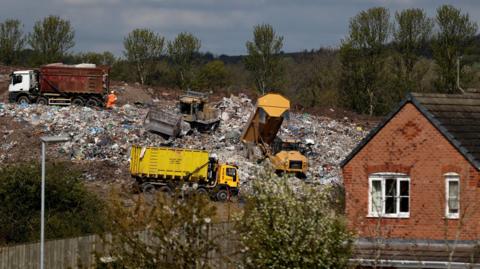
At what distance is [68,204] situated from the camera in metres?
37.9

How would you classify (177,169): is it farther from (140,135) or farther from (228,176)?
(140,135)

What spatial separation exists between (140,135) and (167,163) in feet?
23.6

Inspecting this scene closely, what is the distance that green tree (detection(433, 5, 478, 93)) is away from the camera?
235 feet

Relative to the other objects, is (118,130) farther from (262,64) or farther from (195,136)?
(262,64)

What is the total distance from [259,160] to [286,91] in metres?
36.7

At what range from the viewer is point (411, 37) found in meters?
75.4

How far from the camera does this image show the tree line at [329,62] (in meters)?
73.1

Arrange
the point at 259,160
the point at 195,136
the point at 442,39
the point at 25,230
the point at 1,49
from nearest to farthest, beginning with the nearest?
the point at 25,230 < the point at 259,160 < the point at 195,136 < the point at 442,39 < the point at 1,49

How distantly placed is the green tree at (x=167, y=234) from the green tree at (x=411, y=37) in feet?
198

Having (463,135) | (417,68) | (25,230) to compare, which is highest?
(417,68)

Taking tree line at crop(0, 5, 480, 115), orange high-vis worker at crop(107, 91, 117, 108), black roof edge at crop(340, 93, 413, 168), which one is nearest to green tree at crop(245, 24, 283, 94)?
tree line at crop(0, 5, 480, 115)

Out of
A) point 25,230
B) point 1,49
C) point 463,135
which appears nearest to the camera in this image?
point 463,135

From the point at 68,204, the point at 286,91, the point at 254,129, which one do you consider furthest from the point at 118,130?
the point at 286,91

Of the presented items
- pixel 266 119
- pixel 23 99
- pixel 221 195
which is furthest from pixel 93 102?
pixel 221 195
